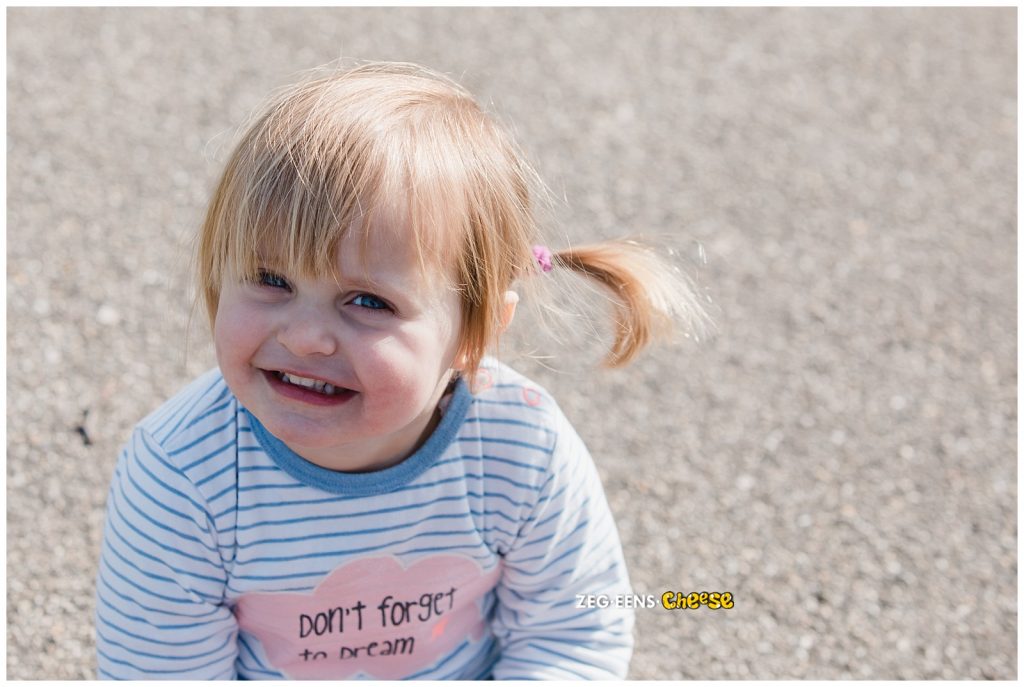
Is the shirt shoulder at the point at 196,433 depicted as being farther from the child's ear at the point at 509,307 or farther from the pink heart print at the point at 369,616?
the child's ear at the point at 509,307

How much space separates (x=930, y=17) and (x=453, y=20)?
2514 millimetres

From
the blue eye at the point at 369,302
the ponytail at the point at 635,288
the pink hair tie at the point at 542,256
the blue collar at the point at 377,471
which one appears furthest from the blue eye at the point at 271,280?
the ponytail at the point at 635,288

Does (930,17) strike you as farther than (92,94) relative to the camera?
Yes

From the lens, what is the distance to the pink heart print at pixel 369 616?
7.07 ft

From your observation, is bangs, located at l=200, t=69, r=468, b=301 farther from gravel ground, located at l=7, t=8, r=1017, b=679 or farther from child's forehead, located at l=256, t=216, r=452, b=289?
gravel ground, located at l=7, t=8, r=1017, b=679

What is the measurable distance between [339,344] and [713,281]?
254 cm

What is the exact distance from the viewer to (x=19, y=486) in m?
3.04

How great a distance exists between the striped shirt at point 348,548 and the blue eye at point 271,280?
0.33 metres

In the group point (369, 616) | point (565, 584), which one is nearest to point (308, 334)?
point (369, 616)

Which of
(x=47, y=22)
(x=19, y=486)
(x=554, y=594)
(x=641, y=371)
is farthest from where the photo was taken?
(x=47, y=22)

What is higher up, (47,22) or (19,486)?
(47,22)

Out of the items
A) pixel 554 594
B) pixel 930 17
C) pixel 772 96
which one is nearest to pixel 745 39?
pixel 772 96

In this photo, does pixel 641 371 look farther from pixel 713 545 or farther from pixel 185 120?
pixel 185 120

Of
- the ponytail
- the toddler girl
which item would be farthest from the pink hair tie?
the ponytail
